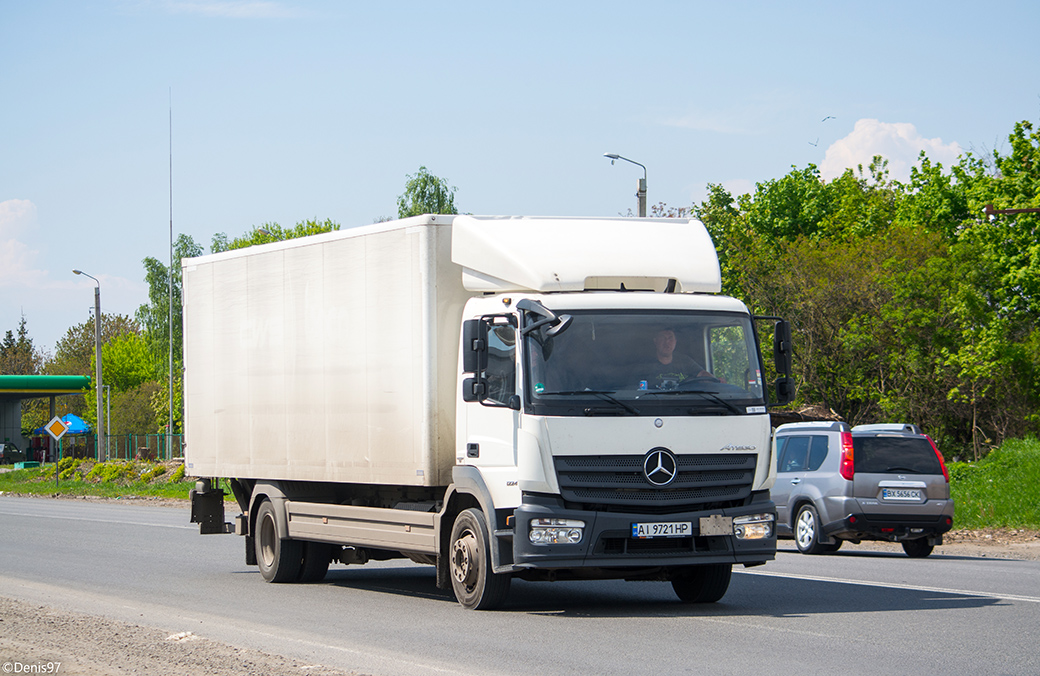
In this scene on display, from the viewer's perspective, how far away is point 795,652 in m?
8.76

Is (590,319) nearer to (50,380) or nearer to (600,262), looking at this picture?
(600,262)

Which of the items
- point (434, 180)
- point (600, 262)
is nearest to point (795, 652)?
point (600, 262)

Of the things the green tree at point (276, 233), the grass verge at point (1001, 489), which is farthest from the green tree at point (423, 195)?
the grass verge at point (1001, 489)

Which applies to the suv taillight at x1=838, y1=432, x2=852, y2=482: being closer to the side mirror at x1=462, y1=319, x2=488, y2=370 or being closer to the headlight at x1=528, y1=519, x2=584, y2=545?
the headlight at x1=528, y1=519, x2=584, y2=545

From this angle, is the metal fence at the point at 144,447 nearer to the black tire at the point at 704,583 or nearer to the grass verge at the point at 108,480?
the grass verge at the point at 108,480

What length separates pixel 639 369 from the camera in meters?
10.7

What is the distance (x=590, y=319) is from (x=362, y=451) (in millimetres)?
2952

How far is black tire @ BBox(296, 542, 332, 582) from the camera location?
1436cm

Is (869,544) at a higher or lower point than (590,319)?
lower

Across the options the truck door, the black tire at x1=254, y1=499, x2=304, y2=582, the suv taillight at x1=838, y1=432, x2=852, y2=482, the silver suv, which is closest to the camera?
the truck door

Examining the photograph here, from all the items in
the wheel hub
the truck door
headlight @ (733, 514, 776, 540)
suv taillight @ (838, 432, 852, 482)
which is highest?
the truck door

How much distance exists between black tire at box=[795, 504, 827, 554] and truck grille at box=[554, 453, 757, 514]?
7.70m

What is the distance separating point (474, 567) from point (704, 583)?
2152 millimetres

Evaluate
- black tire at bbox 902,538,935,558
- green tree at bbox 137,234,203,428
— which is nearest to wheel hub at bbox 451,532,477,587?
black tire at bbox 902,538,935,558
